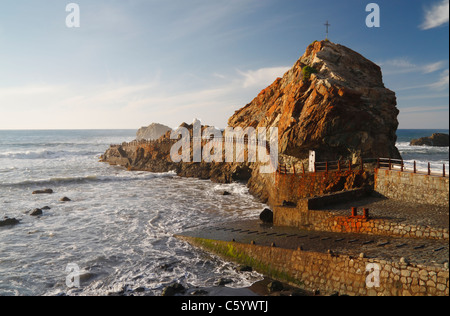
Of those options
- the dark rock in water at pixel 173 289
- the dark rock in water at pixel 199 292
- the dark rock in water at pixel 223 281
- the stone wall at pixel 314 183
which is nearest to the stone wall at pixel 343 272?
the dark rock in water at pixel 223 281

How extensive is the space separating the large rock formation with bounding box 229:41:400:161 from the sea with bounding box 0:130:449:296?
185 inches

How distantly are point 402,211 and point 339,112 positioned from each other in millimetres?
9610

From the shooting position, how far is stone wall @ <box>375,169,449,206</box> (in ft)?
40.2

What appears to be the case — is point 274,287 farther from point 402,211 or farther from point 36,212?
point 36,212

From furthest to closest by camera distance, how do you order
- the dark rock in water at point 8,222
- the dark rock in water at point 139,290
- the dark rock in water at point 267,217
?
the dark rock in water at point 8,222 < the dark rock in water at point 267,217 < the dark rock in water at point 139,290

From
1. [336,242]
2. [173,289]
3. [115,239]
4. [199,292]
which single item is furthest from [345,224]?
[115,239]

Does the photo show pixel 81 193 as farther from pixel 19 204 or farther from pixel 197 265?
pixel 197 265

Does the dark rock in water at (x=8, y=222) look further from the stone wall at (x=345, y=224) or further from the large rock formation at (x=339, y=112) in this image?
the large rock formation at (x=339, y=112)

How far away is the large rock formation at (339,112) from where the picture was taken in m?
21.6

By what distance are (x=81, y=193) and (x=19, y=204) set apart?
19.7 ft

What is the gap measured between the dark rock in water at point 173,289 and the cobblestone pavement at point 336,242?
404 cm

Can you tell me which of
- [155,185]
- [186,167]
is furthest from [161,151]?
[155,185]

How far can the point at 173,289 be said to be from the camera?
11.9 m

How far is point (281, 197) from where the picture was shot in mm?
22250
